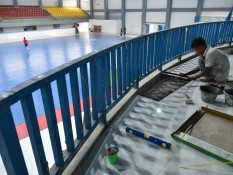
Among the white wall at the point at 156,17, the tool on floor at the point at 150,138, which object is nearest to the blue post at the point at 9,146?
the tool on floor at the point at 150,138

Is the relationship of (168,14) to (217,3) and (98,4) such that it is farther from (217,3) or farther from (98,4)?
(98,4)

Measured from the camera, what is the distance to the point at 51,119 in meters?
1.67

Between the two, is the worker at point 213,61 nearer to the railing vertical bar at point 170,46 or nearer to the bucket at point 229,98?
the bucket at point 229,98

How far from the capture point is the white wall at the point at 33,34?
2064 cm

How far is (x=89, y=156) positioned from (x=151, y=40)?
9.75 feet

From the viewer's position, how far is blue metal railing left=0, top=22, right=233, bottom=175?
1.27 metres

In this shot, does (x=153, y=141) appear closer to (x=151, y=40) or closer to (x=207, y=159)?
(x=207, y=159)

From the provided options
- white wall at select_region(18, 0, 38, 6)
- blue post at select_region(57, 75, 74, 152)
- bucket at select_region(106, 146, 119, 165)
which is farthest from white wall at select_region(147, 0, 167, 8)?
blue post at select_region(57, 75, 74, 152)

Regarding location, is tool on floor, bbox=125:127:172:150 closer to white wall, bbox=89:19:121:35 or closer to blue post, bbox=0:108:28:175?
blue post, bbox=0:108:28:175

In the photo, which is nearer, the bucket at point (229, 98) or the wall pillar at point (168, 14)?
the bucket at point (229, 98)

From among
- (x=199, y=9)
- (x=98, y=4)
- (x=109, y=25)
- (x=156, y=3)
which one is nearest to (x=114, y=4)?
(x=109, y=25)

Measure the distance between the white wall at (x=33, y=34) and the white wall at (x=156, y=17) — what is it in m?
11.7

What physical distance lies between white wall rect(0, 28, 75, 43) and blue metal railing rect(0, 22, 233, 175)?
69.4 feet

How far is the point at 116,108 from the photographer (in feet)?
10.9
